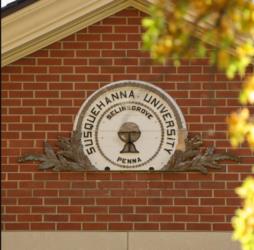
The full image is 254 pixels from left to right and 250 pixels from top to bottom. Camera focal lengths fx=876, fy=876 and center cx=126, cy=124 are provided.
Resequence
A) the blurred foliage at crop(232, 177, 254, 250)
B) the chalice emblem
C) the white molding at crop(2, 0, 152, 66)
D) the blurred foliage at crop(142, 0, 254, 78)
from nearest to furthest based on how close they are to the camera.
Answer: the blurred foliage at crop(142, 0, 254, 78)
the blurred foliage at crop(232, 177, 254, 250)
the white molding at crop(2, 0, 152, 66)
the chalice emblem

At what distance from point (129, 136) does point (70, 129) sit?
562 millimetres

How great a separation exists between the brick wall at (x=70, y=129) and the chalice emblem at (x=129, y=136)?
25 cm

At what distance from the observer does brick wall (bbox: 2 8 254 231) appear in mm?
8141

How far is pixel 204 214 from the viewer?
815 centimetres

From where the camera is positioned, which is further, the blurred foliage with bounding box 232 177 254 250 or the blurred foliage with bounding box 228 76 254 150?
the blurred foliage with bounding box 232 177 254 250

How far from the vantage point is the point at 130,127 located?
812cm

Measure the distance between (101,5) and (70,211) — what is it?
6.37 feet

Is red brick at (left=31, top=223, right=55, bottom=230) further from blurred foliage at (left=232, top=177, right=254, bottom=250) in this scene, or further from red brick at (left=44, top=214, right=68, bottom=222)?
blurred foliage at (left=232, top=177, right=254, bottom=250)

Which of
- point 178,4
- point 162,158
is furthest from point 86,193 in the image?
point 178,4

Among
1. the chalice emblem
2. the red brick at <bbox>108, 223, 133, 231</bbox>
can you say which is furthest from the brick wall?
the chalice emblem

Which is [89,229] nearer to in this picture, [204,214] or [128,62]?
[204,214]

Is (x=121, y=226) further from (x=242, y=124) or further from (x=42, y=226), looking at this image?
(x=242, y=124)
